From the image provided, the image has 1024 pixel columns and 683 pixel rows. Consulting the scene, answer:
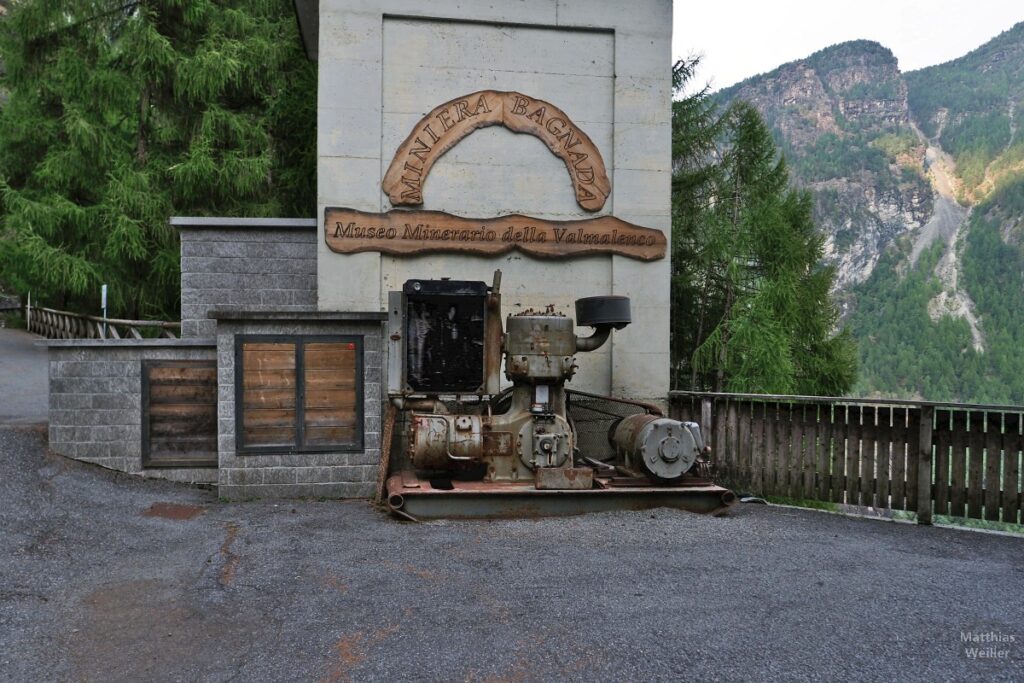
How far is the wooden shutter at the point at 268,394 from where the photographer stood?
23.4 feet

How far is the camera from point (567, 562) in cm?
520

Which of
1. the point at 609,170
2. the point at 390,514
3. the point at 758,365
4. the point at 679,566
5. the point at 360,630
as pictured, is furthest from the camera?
the point at 758,365

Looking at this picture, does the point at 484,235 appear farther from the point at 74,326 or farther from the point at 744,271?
the point at 74,326

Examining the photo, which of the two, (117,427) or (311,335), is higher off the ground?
(311,335)

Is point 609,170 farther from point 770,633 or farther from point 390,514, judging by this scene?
point 770,633

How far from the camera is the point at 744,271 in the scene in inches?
557

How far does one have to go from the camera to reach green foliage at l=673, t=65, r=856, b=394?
13.1 m

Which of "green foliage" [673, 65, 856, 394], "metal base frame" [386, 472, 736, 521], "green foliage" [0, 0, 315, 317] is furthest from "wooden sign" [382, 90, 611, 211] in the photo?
"green foliage" [0, 0, 315, 317]

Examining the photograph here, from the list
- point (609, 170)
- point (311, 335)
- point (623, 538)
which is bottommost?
point (623, 538)

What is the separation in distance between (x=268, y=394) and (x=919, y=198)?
146 m

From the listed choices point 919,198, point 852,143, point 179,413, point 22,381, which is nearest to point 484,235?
point 179,413

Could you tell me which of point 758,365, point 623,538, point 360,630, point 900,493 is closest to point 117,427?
point 360,630

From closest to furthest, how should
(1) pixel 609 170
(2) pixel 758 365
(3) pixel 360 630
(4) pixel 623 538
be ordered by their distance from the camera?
(3) pixel 360 630 → (4) pixel 623 538 → (1) pixel 609 170 → (2) pixel 758 365

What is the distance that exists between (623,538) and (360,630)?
2.62 metres
